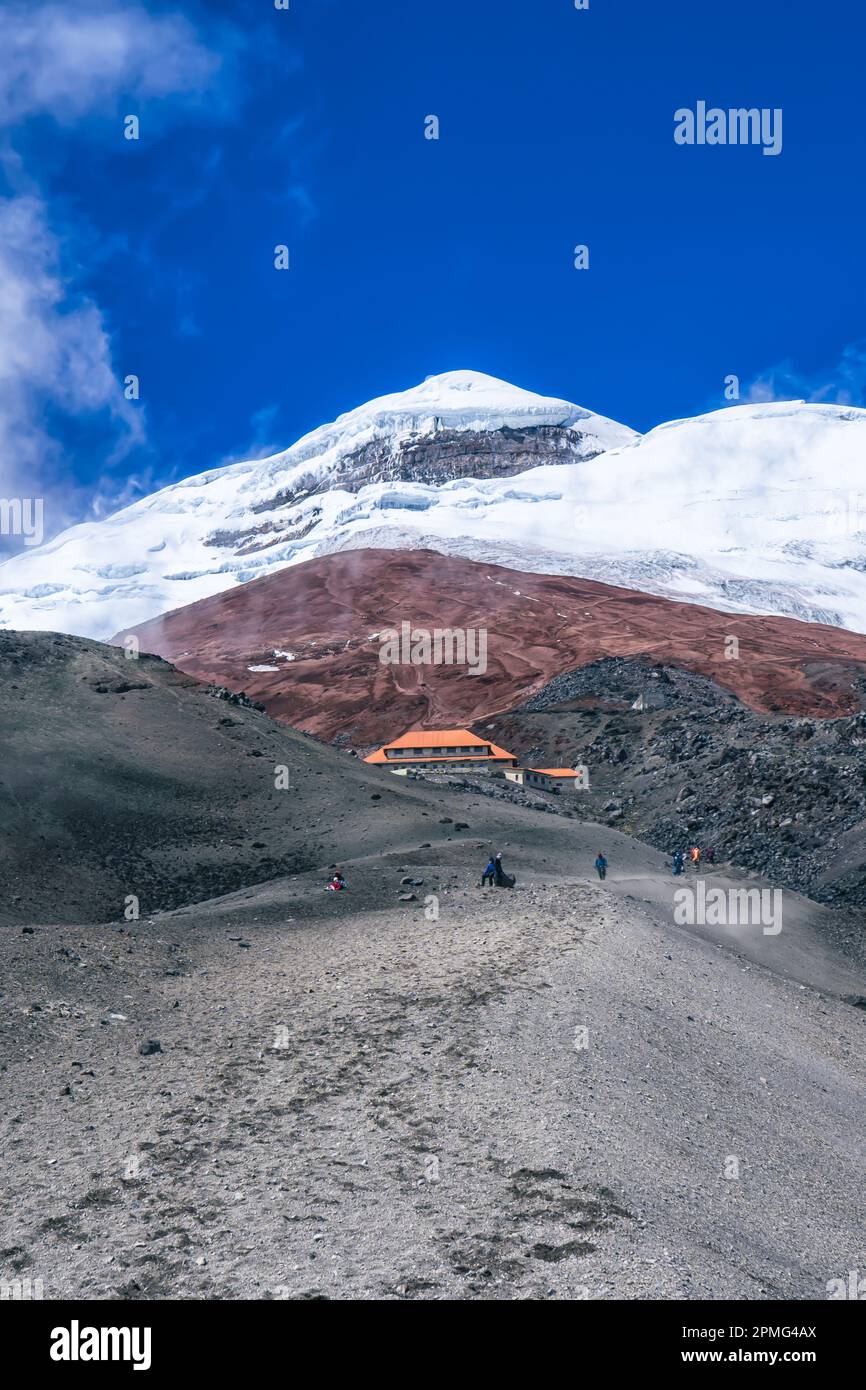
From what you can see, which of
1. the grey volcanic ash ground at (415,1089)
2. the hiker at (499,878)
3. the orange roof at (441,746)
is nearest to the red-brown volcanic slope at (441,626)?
the orange roof at (441,746)

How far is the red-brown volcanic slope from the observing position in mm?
88000

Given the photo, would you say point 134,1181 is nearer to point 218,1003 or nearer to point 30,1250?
point 30,1250

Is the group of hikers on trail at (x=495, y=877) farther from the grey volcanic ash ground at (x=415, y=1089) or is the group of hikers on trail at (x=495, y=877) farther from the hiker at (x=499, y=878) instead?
the grey volcanic ash ground at (x=415, y=1089)

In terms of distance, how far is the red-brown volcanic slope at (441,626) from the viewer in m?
88.0

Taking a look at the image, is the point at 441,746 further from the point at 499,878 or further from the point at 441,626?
the point at 441,626

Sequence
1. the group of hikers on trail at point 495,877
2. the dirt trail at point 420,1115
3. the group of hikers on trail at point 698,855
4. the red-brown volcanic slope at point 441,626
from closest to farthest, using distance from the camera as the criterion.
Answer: the dirt trail at point 420,1115 < the group of hikers on trail at point 495,877 < the group of hikers on trail at point 698,855 < the red-brown volcanic slope at point 441,626

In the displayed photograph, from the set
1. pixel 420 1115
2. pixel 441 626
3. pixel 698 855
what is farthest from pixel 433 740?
pixel 441 626

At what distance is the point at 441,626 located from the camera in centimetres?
11788

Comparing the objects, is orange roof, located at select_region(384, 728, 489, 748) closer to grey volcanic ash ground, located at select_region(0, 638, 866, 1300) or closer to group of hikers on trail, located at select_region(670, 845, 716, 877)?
group of hikers on trail, located at select_region(670, 845, 716, 877)

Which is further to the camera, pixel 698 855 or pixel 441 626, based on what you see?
pixel 441 626

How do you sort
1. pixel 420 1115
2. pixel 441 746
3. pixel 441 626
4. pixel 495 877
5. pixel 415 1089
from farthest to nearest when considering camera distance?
pixel 441 626, pixel 441 746, pixel 495 877, pixel 415 1089, pixel 420 1115
